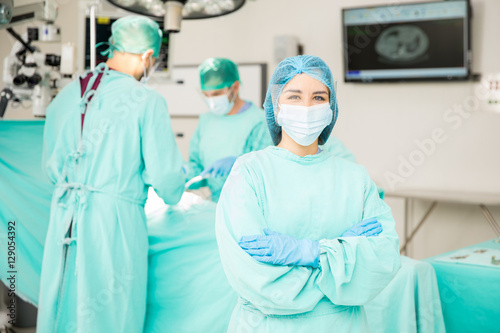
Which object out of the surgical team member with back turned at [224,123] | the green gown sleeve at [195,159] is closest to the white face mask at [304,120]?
the surgical team member with back turned at [224,123]

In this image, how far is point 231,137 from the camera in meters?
3.00

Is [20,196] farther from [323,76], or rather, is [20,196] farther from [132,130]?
[323,76]

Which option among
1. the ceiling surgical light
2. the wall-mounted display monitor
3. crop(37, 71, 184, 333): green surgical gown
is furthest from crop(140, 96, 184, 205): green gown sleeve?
the wall-mounted display monitor

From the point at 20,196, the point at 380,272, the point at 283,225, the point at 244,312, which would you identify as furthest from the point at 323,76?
the point at 20,196

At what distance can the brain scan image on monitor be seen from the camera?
402 centimetres

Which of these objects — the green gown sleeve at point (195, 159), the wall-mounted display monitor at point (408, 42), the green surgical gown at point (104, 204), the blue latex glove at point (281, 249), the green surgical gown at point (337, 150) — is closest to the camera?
the blue latex glove at point (281, 249)

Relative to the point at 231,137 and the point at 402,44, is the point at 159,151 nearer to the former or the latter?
the point at 231,137

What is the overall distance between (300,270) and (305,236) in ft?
0.42

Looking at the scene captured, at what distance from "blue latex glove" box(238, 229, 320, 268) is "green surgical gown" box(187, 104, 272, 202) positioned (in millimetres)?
1628

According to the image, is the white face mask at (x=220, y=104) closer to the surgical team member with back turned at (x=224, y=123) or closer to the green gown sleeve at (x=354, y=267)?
the surgical team member with back turned at (x=224, y=123)

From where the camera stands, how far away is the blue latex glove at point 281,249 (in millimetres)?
1263

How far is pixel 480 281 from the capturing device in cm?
222

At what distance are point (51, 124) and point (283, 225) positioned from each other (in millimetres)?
1270

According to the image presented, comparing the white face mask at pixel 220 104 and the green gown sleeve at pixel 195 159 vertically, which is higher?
the white face mask at pixel 220 104
